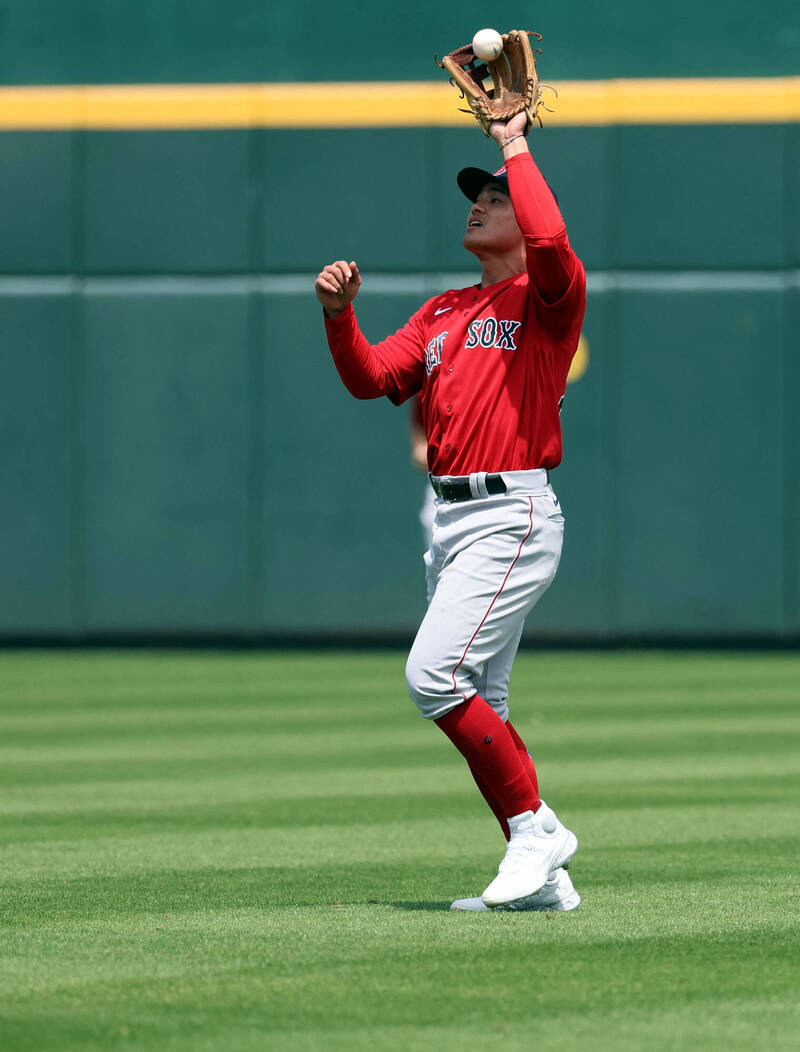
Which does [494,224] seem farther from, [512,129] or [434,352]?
[434,352]

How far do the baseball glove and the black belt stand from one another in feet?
3.32

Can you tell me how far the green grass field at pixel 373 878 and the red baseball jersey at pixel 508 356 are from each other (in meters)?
1.34

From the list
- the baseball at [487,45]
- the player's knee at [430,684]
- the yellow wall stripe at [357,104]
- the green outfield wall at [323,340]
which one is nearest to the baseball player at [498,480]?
the player's knee at [430,684]

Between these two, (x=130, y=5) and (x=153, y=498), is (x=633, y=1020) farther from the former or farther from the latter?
(x=130, y=5)

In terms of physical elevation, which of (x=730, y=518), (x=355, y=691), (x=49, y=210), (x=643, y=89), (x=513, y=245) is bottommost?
(x=355, y=691)

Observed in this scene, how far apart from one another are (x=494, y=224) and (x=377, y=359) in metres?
0.54

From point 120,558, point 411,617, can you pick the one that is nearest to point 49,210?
point 120,558

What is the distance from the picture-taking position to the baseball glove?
17.2 feet

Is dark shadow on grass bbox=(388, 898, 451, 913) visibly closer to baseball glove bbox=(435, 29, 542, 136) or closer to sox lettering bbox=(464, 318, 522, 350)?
sox lettering bbox=(464, 318, 522, 350)

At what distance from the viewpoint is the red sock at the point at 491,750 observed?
5070mm

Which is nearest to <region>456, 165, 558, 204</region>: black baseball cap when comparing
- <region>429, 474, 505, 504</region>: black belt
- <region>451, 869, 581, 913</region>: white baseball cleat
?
<region>429, 474, 505, 504</region>: black belt

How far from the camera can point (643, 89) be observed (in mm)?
15656

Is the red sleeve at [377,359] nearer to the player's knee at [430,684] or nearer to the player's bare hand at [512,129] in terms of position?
the player's bare hand at [512,129]

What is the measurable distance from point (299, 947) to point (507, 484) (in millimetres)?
1439
